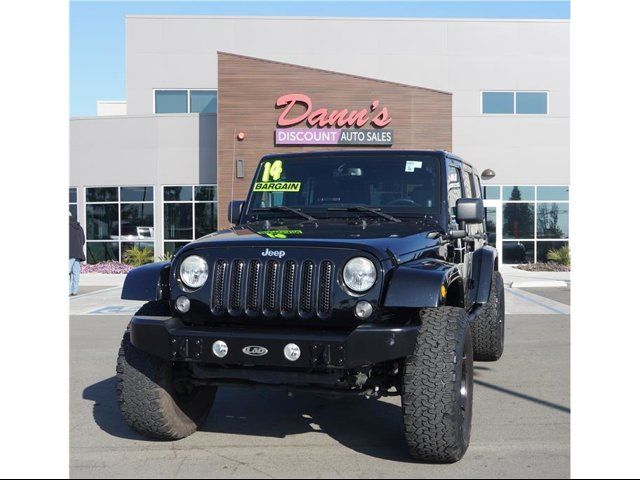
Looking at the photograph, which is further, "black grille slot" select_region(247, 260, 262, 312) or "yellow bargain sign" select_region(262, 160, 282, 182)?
"yellow bargain sign" select_region(262, 160, 282, 182)

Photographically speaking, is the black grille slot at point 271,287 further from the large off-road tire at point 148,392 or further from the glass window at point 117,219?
the glass window at point 117,219

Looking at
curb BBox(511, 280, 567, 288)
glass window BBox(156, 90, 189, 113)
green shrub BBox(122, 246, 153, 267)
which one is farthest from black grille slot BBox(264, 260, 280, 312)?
glass window BBox(156, 90, 189, 113)

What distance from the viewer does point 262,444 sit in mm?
4723

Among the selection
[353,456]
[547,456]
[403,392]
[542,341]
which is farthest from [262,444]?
[542,341]

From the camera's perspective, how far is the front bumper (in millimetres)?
3938

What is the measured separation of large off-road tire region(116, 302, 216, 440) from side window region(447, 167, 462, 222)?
7.68ft

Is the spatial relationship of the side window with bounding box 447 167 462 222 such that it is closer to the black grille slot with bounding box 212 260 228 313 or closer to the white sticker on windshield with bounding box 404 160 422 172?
the white sticker on windshield with bounding box 404 160 422 172

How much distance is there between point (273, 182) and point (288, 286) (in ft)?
5.73

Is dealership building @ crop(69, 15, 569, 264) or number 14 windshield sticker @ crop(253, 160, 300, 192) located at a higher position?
dealership building @ crop(69, 15, 569, 264)

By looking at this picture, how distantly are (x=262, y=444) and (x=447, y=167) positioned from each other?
8.34ft

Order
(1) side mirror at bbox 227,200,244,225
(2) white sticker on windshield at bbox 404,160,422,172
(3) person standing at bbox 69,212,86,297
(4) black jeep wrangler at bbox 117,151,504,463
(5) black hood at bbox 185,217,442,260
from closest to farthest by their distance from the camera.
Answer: (4) black jeep wrangler at bbox 117,151,504,463 → (5) black hood at bbox 185,217,442,260 → (2) white sticker on windshield at bbox 404,160,422,172 → (1) side mirror at bbox 227,200,244,225 → (3) person standing at bbox 69,212,86,297

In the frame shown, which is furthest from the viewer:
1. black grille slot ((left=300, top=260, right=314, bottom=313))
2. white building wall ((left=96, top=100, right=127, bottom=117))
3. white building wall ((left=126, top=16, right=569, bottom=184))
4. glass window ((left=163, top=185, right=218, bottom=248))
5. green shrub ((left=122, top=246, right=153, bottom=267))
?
white building wall ((left=96, top=100, right=127, bottom=117))

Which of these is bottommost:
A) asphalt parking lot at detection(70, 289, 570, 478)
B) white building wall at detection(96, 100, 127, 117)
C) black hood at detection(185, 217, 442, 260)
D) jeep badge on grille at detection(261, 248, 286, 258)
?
asphalt parking lot at detection(70, 289, 570, 478)
